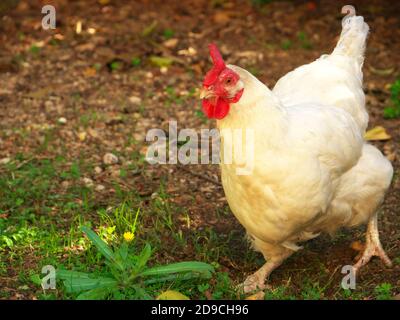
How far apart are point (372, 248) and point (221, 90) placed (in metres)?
1.56

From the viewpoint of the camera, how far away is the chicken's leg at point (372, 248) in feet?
14.2

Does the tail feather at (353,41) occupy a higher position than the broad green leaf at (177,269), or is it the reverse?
the tail feather at (353,41)

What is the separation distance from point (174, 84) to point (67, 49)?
1333 mm

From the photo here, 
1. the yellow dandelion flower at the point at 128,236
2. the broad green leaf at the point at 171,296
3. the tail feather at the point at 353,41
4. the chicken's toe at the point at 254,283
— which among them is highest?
the tail feather at the point at 353,41

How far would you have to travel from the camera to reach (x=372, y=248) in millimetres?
4375

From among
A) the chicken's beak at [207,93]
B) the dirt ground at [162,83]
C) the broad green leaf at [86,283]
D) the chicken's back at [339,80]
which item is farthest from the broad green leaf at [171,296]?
the chicken's back at [339,80]

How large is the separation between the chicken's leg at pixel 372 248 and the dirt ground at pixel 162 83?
0.06 m

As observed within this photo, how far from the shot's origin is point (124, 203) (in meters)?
4.75

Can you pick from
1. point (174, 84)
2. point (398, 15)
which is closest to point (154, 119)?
point (174, 84)

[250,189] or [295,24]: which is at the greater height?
[295,24]

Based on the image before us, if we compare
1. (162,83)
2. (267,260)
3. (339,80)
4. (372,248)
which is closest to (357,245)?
(372,248)

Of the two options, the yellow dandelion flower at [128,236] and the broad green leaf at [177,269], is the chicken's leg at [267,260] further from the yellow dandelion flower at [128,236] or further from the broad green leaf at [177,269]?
the yellow dandelion flower at [128,236]

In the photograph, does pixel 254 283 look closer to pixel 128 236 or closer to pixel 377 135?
pixel 128 236
